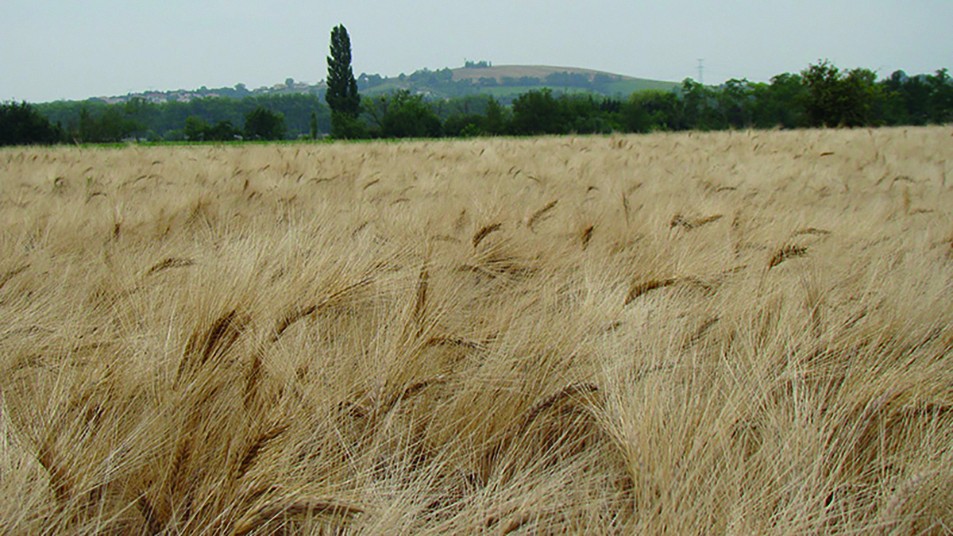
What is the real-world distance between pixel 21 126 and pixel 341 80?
28081mm

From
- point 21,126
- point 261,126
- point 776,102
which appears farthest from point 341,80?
point 776,102

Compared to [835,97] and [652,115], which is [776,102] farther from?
[835,97]

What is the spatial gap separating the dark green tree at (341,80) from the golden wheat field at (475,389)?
167 ft

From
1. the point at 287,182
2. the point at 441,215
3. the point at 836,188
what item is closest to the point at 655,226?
the point at 441,215

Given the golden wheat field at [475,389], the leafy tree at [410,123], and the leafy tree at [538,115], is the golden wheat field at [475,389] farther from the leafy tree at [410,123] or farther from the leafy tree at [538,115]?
the leafy tree at [410,123]

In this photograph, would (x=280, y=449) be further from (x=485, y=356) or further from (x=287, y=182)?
(x=287, y=182)

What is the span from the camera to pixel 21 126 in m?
29.7

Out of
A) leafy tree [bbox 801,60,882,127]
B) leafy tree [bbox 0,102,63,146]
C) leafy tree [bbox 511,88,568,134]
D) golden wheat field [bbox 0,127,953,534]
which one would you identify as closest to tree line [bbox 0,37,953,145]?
leafy tree [bbox 511,88,568,134]

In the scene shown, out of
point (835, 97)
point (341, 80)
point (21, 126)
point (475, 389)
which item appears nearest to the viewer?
point (475, 389)

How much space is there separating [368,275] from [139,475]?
2.34 feet

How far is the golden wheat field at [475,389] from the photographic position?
782 mm

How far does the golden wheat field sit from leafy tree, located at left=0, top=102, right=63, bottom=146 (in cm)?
3451

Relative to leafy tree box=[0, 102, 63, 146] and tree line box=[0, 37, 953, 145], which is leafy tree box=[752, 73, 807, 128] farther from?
leafy tree box=[0, 102, 63, 146]

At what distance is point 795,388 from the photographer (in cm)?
97
